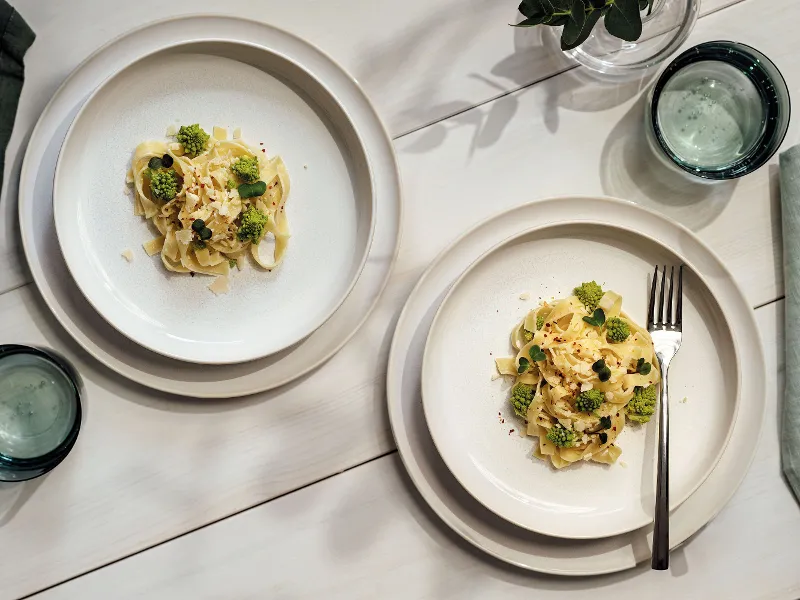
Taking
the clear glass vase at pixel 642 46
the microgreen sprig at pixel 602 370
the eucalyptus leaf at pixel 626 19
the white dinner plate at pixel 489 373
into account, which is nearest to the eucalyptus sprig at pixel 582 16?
the eucalyptus leaf at pixel 626 19

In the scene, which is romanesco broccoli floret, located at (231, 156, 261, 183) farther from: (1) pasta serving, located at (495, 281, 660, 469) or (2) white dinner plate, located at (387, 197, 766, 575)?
(1) pasta serving, located at (495, 281, 660, 469)

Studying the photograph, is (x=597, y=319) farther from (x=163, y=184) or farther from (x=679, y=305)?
(x=163, y=184)

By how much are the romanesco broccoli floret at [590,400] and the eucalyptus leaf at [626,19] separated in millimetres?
542

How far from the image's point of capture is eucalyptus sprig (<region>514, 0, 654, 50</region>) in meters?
1.07

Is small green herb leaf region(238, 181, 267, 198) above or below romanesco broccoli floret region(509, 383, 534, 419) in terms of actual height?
above

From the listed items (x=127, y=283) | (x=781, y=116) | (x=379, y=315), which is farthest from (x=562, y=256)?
(x=127, y=283)

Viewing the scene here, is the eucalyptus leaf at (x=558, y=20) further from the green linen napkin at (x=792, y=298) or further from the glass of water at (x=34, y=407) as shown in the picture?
the glass of water at (x=34, y=407)

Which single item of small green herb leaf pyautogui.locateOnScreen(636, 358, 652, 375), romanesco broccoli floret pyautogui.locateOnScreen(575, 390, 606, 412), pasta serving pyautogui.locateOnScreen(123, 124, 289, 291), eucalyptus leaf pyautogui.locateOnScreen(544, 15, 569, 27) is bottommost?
romanesco broccoli floret pyautogui.locateOnScreen(575, 390, 606, 412)

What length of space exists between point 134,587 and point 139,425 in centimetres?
28

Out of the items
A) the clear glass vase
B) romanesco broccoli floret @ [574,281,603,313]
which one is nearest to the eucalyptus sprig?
the clear glass vase

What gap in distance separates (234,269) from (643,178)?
0.73m

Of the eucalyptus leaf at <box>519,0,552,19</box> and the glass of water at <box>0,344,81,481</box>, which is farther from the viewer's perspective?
the glass of water at <box>0,344,81,481</box>

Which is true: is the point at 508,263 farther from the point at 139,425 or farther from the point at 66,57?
the point at 66,57

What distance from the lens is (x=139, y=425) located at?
1236mm
